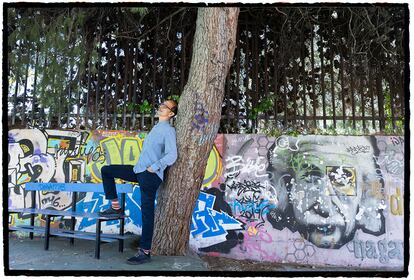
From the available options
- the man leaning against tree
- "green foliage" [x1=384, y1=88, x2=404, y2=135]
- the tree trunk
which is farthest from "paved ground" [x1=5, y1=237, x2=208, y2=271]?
"green foliage" [x1=384, y1=88, x2=404, y2=135]

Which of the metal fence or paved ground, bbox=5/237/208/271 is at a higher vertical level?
the metal fence

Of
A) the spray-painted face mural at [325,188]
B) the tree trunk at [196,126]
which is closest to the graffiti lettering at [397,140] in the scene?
the spray-painted face mural at [325,188]

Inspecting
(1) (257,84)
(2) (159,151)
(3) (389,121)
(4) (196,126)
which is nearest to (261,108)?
(1) (257,84)

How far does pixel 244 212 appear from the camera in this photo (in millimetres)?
7148

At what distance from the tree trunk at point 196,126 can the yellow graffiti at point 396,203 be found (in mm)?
3612

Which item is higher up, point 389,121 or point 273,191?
point 389,121

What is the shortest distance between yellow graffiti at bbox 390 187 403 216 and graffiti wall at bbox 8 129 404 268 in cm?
2

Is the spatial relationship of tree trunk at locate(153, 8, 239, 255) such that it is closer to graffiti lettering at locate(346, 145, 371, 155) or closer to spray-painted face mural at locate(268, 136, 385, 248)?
spray-painted face mural at locate(268, 136, 385, 248)

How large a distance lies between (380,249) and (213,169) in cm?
295

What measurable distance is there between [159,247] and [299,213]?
110 inches

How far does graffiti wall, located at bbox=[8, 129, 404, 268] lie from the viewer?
7086mm

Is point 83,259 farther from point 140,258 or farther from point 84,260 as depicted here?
point 140,258

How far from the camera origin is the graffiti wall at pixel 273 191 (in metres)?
7.09

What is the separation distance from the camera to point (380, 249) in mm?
7051
